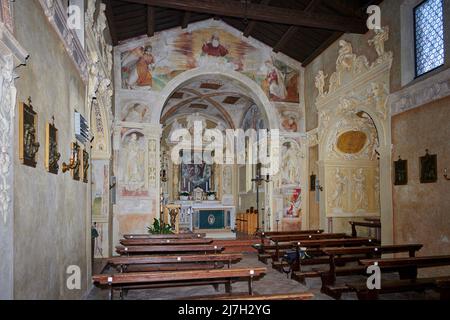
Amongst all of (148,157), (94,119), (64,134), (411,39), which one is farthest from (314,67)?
(64,134)

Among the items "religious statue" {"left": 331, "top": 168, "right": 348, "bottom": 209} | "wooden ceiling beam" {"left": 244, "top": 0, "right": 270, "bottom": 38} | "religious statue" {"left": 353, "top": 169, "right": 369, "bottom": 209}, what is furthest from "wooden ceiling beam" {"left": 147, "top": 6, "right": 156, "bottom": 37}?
"religious statue" {"left": 353, "top": 169, "right": 369, "bottom": 209}

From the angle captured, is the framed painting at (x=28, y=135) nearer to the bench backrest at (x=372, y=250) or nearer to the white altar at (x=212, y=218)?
the bench backrest at (x=372, y=250)

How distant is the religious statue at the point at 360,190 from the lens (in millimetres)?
11742

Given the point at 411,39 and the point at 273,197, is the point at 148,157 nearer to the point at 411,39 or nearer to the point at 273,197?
the point at 273,197

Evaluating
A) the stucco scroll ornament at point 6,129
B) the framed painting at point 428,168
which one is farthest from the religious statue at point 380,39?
the stucco scroll ornament at point 6,129

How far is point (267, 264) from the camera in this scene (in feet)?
30.0

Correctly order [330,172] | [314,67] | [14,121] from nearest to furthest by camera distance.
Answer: [14,121]
[330,172]
[314,67]

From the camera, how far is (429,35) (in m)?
7.70

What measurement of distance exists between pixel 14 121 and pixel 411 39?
26.6 feet

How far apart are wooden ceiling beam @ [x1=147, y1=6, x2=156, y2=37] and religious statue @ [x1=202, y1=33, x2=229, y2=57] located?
1861 mm

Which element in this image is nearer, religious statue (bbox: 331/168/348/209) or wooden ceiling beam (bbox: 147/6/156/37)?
wooden ceiling beam (bbox: 147/6/156/37)

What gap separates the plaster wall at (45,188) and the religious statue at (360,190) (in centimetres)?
880

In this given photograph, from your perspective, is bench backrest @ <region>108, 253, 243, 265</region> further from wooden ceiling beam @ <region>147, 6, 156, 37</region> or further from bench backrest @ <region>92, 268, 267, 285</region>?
wooden ceiling beam @ <region>147, 6, 156, 37</region>

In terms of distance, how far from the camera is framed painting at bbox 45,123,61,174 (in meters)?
4.06
